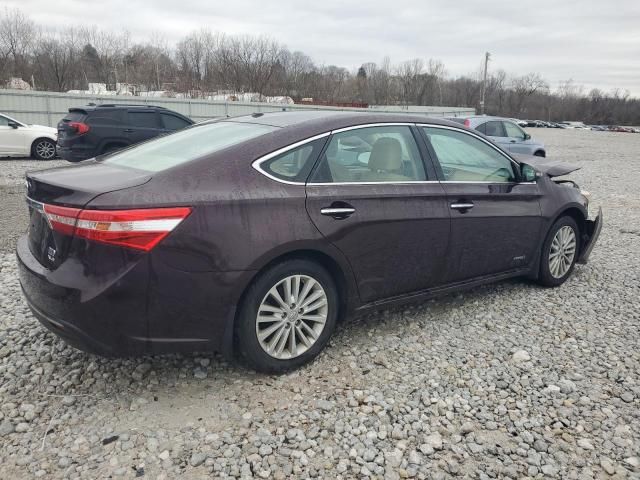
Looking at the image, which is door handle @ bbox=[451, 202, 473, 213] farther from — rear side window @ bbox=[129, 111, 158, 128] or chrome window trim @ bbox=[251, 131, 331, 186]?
rear side window @ bbox=[129, 111, 158, 128]

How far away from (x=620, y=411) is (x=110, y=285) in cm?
286

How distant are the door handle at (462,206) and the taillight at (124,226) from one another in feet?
7.02

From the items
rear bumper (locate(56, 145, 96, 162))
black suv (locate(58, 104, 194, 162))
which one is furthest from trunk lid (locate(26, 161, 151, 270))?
rear bumper (locate(56, 145, 96, 162))

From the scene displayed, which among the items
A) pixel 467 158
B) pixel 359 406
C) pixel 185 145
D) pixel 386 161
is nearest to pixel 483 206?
pixel 467 158

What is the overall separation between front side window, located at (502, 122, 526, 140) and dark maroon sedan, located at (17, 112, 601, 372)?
38.7 ft

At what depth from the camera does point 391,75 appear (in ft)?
259

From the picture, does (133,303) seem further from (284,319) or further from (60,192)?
(284,319)

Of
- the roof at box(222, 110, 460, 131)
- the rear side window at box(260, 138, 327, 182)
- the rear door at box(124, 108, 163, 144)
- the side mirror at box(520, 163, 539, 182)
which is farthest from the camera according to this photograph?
the rear door at box(124, 108, 163, 144)

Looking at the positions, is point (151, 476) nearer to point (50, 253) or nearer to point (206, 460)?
point (206, 460)

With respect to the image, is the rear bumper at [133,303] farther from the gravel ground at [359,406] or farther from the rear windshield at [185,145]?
the rear windshield at [185,145]

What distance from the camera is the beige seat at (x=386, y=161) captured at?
3568 millimetres

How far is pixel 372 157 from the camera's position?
11.8 ft

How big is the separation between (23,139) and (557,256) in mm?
14198

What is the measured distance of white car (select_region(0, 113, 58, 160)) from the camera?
1406 centimetres
